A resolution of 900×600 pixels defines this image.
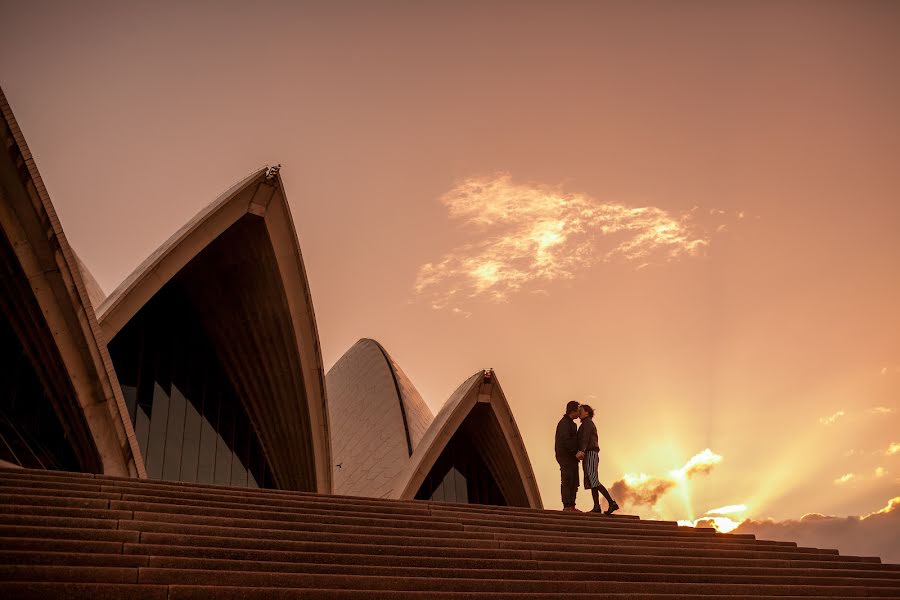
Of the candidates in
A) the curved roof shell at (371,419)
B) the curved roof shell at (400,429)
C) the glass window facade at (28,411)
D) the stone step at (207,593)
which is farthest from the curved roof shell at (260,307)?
the stone step at (207,593)

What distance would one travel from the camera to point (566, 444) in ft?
35.0

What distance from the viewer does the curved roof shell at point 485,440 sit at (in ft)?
66.7

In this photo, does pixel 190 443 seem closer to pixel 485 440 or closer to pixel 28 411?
pixel 28 411

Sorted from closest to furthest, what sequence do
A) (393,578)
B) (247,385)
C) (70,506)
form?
(393,578), (70,506), (247,385)

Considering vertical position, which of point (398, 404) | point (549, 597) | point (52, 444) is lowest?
point (549, 597)

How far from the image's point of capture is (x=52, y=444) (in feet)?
41.0

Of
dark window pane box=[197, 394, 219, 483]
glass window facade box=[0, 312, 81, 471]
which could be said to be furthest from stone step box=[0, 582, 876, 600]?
dark window pane box=[197, 394, 219, 483]

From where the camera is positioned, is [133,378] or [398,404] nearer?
[133,378]

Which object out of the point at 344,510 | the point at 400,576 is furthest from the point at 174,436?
the point at 400,576

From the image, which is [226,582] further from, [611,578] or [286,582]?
[611,578]

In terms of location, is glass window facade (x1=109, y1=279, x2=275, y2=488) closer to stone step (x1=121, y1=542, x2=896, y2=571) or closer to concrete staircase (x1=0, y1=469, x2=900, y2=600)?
concrete staircase (x1=0, y1=469, x2=900, y2=600)

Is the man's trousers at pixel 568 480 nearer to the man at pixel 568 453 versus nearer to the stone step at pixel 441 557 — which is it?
the man at pixel 568 453

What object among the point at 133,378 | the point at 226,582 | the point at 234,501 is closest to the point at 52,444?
the point at 133,378

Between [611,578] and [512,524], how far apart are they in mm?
1855
